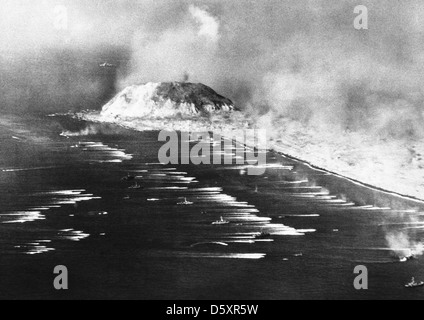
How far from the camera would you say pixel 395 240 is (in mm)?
164125

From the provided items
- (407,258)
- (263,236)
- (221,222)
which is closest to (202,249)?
(263,236)

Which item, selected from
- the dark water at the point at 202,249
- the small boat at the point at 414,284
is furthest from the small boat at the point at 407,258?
the small boat at the point at 414,284

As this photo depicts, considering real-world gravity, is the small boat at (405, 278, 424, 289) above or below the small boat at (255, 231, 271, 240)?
below

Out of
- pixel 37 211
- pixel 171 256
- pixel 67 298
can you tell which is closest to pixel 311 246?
pixel 171 256

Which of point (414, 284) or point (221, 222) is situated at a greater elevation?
point (221, 222)

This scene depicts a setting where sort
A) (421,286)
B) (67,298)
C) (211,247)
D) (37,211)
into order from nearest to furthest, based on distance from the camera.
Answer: (67,298), (421,286), (211,247), (37,211)

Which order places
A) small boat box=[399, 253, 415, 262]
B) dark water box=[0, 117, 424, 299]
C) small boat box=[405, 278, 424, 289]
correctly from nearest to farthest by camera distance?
dark water box=[0, 117, 424, 299] < small boat box=[405, 278, 424, 289] < small boat box=[399, 253, 415, 262]

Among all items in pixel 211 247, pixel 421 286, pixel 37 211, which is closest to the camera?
pixel 421 286

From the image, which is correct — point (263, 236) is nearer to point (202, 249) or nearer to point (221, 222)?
point (221, 222)

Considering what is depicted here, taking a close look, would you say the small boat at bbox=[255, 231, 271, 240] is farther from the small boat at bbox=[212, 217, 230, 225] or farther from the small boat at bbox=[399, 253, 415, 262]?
the small boat at bbox=[399, 253, 415, 262]

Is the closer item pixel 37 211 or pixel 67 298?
pixel 67 298

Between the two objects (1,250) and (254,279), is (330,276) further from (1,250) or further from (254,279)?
(1,250)

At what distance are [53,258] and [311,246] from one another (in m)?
52.2

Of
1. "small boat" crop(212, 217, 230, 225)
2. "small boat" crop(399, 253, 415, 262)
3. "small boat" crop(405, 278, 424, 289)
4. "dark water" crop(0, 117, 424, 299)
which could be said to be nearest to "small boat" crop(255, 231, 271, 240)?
"dark water" crop(0, 117, 424, 299)
